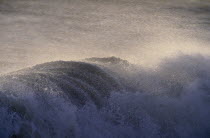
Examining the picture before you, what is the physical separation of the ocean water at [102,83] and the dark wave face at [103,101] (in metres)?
0.02

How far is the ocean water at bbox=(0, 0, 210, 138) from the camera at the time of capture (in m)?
6.61

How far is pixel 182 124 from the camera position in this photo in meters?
8.25

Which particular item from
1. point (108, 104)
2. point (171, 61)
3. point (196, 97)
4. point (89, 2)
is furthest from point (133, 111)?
point (89, 2)

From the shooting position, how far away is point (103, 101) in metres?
7.56

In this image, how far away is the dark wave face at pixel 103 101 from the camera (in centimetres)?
644

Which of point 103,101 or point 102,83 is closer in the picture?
point 103,101

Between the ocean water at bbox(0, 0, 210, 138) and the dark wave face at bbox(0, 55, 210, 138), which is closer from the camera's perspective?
the dark wave face at bbox(0, 55, 210, 138)

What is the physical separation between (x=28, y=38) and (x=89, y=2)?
8.87 m

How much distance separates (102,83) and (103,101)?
26.0 inches

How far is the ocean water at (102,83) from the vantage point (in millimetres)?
6609

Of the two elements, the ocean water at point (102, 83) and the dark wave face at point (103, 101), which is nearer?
the dark wave face at point (103, 101)

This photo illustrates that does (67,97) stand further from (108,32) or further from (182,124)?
(108,32)

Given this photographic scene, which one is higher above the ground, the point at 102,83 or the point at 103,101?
the point at 102,83

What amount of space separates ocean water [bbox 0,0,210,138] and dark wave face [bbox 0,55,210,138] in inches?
0.7
